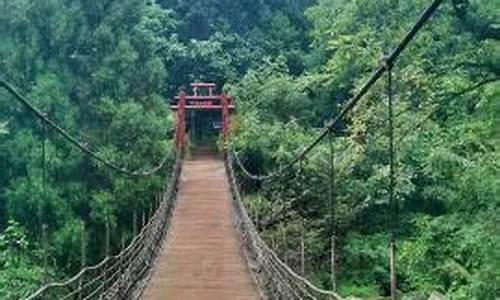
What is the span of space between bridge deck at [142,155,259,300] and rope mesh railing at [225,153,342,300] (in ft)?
0.30

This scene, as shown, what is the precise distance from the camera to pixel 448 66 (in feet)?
32.5

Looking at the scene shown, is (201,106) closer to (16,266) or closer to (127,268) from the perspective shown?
(16,266)

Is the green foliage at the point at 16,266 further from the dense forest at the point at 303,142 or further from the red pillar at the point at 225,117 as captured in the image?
the red pillar at the point at 225,117

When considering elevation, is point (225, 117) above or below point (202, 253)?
above

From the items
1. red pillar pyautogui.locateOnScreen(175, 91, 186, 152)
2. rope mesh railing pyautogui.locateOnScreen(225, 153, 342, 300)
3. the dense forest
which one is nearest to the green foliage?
the dense forest

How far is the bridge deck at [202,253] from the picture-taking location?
7.48 metres

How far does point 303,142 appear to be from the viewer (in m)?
12.5

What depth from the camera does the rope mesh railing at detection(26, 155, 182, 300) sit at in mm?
5999

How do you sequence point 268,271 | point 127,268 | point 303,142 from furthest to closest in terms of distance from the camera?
1. point 303,142
2. point 268,271
3. point 127,268

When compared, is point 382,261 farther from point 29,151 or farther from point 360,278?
point 29,151

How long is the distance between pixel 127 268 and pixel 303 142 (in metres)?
5.41

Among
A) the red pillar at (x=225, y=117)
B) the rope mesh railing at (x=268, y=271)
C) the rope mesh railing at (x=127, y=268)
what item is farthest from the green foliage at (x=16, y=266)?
the red pillar at (x=225, y=117)

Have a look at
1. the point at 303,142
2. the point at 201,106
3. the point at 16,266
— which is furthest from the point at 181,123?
the point at 16,266

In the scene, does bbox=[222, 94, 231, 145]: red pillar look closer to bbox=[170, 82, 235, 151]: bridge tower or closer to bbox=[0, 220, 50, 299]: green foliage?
bbox=[170, 82, 235, 151]: bridge tower
